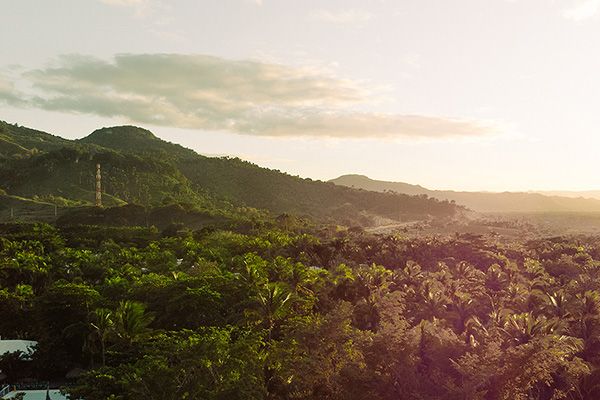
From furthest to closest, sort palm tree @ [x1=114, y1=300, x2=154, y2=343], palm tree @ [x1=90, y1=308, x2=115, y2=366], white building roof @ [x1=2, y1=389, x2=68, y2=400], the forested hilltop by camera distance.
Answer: palm tree @ [x1=90, y1=308, x2=115, y2=366] → palm tree @ [x1=114, y1=300, x2=154, y2=343] → white building roof @ [x1=2, y1=389, x2=68, y2=400] → the forested hilltop

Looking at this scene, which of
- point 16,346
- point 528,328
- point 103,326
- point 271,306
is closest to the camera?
point 528,328

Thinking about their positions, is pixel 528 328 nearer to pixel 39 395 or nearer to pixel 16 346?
pixel 39 395

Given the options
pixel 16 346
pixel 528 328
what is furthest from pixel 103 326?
pixel 528 328

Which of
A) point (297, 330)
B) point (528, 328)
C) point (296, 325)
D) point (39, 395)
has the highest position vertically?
point (528, 328)

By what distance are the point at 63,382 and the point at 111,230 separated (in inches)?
2755

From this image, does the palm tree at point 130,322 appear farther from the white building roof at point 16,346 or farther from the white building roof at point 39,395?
the white building roof at point 16,346

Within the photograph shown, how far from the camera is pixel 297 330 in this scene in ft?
98.5

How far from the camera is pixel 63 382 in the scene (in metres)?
40.2

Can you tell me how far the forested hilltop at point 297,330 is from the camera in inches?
970

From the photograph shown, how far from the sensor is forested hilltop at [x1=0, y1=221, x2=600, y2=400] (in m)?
24.6

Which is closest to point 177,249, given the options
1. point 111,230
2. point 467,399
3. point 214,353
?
point 111,230

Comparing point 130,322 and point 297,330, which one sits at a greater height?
point 297,330

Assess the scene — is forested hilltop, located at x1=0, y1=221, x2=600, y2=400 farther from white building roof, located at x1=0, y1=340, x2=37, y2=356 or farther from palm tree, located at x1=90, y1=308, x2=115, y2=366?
white building roof, located at x1=0, y1=340, x2=37, y2=356

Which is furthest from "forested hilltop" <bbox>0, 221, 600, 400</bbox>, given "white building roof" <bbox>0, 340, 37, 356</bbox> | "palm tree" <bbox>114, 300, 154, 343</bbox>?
"white building roof" <bbox>0, 340, 37, 356</bbox>
